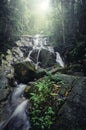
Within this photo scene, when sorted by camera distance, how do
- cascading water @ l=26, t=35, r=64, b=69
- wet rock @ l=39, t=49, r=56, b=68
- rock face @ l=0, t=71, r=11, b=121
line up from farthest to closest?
cascading water @ l=26, t=35, r=64, b=69
wet rock @ l=39, t=49, r=56, b=68
rock face @ l=0, t=71, r=11, b=121

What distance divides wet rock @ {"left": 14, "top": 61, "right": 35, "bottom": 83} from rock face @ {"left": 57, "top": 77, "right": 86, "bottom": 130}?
4.52 m

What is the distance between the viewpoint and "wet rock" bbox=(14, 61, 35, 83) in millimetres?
11078

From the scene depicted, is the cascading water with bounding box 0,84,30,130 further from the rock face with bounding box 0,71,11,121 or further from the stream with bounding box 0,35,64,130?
the rock face with bounding box 0,71,11,121

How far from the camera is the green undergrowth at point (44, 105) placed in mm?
6352

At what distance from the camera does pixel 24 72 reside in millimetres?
11172

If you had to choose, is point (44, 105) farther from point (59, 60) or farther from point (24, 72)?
point (59, 60)

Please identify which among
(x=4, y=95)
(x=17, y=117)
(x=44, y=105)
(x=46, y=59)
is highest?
(x=44, y=105)

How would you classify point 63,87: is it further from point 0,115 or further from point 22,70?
point 22,70

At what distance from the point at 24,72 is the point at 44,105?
14.5ft

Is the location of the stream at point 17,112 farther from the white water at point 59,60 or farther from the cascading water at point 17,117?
the white water at point 59,60

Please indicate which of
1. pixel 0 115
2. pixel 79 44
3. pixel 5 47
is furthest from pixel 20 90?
pixel 5 47

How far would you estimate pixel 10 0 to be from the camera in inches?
1089

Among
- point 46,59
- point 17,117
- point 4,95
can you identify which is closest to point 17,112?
point 17,117

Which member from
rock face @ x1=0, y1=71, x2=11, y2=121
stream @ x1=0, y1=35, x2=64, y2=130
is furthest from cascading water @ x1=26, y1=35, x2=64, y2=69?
stream @ x1=0, y1=35, x2=64, y2=130
